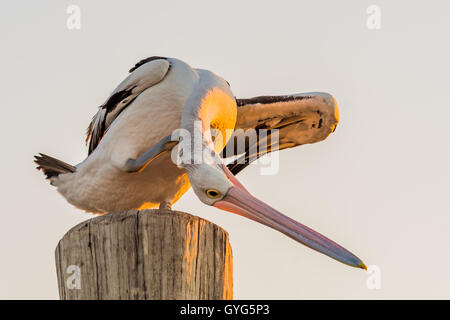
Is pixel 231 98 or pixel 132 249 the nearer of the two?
pixel 132 249

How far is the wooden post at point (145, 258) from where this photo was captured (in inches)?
184

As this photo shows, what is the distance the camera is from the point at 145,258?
472cm

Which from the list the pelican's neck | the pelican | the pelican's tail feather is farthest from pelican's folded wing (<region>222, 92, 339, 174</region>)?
the pelican's tail feather

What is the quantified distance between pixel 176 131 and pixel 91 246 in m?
2.26

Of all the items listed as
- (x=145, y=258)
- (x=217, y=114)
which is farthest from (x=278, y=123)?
(x=145, y=258)

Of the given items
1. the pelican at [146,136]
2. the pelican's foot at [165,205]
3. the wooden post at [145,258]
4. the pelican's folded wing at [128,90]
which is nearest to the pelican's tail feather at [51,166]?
the pelican at [146,136]

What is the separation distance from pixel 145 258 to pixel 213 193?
1.66m

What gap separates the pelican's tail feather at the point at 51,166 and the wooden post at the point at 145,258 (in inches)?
117

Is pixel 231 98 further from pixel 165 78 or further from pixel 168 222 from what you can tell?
pixel 168 222

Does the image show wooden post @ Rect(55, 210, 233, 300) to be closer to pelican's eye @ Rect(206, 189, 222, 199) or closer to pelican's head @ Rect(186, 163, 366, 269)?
pelican's head @ Rect(186, 163, 366, 269)

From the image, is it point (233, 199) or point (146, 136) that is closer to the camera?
point (233, 199)

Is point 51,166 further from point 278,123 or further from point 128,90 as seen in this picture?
point 278,123
